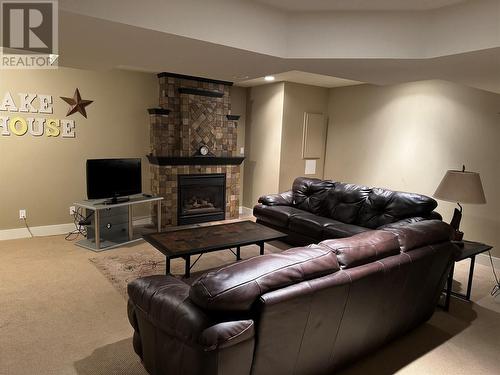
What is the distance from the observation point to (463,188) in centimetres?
332

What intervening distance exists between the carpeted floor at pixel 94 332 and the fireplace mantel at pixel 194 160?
2048 millimetres

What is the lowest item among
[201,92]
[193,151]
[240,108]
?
[193,151]

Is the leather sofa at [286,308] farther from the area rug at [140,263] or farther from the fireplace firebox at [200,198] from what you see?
the fireplace firebox at [200,198]

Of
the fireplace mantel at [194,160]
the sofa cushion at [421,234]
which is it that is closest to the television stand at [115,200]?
the fireplace mantel at [194,160]

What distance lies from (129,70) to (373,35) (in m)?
3.67

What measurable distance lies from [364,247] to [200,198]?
433cm

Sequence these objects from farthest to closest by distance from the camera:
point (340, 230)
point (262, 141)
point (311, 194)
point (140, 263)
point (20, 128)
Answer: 1. point (262, 141)
2. point (311, 194)
3. point (20, 128)
4. point (340, 230)
5. point (140, 263)

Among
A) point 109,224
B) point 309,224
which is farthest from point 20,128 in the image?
point 309,224

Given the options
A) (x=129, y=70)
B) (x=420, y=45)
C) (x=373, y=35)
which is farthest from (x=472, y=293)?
(x=129, y=70)

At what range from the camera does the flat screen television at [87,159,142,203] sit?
4.43 m

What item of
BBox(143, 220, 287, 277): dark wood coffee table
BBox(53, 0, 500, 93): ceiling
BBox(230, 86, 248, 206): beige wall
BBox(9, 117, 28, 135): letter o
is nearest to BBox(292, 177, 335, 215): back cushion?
BBox(143, 220, 287, 277): dark wood coffee table

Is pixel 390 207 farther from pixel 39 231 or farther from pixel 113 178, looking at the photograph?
pixel 39 231

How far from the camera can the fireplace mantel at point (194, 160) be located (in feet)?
17.7

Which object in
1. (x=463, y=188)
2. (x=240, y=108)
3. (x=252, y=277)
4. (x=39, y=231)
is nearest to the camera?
(x=252, y=277)
